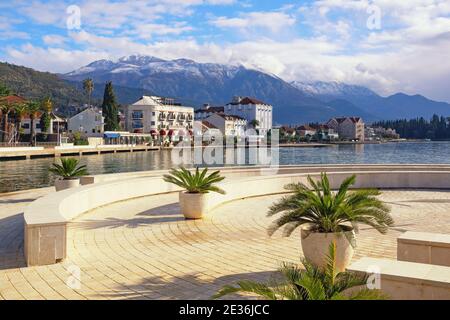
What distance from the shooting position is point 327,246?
24.2 feet

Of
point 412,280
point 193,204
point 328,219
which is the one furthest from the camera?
point 193,204

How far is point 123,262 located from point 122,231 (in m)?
2.77

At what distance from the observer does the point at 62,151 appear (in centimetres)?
7938

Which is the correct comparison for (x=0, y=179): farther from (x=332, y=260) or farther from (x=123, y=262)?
(x=332, y=260)

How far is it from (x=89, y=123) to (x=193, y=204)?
11277cm

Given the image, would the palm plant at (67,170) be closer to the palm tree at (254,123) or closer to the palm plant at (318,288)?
the palm plant at (318,288)

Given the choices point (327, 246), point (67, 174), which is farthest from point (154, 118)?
point (327, 246)

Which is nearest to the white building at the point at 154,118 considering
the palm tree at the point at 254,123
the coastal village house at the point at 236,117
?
the coastal village house at the point at 236,117

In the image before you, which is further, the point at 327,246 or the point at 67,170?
the point at 67,170

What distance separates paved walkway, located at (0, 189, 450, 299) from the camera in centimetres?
677

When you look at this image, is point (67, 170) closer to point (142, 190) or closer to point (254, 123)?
point (142, 190)

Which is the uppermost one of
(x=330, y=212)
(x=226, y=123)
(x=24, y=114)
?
(x=226, y=123)

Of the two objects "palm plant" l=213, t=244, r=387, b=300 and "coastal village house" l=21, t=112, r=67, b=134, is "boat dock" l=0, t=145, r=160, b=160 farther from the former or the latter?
"palm plant" l=213, t=244, r=387, b=300

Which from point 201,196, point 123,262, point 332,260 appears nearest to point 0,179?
point 201,196
